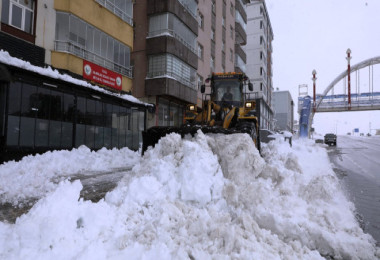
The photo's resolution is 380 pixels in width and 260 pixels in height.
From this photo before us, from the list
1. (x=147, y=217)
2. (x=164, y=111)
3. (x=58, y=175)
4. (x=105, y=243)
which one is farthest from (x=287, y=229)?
(x=164, y=111)

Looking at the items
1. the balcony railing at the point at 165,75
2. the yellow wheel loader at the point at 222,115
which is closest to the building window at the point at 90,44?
the balcony railing at the point at 165,75

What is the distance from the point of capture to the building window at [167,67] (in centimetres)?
1764

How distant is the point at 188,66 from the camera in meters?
19.9

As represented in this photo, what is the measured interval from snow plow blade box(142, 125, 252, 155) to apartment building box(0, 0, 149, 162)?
15.0ft

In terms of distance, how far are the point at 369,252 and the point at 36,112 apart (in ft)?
33.3

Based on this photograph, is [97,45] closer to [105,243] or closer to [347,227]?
[105,243]

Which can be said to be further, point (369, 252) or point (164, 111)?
point (164, 111)

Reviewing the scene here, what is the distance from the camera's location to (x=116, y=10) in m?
14.6

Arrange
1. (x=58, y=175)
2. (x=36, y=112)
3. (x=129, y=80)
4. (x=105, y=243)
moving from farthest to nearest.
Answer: (x=129, y=80)
(x=36, y=112)
(x=58, y=175)
(x=105, y=243)

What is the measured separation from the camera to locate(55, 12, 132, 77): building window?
11.4 metres

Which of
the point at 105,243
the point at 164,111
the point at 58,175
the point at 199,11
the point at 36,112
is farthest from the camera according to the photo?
the point at 199,11

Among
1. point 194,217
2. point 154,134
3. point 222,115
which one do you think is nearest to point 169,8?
point 222,115

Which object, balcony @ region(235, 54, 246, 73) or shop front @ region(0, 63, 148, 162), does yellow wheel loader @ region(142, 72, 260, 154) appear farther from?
balcony @ region(235, 54, 246, 73)

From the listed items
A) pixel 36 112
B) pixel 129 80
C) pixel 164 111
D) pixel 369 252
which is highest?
pixel 129 80
